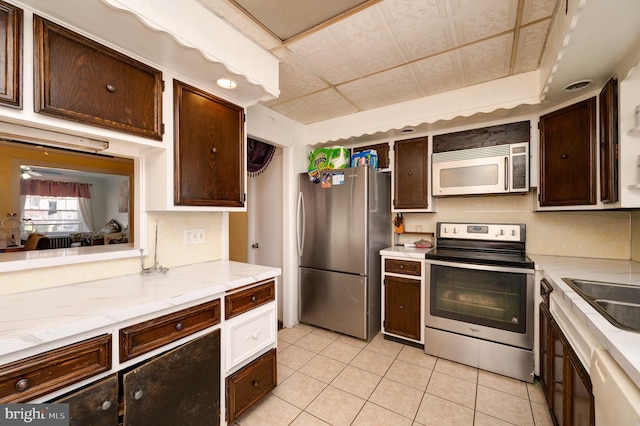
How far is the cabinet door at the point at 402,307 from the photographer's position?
100 inches

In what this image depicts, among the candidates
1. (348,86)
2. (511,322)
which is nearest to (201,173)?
(348,86)

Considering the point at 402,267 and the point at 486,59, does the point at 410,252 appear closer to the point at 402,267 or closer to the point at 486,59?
the point at 402,267

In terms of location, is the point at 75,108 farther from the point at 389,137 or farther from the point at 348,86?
the point at 389,137

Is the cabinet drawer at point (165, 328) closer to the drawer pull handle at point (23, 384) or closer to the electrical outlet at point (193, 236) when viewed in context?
the drawer pull handle at point (23, 384)

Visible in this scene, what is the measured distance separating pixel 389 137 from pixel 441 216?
41.1 inches

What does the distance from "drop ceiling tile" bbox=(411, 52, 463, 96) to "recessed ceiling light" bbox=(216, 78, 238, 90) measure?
1.33 meters

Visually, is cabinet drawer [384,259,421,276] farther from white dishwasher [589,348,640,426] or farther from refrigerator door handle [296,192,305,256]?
white dishwasher [589,348,640,426]

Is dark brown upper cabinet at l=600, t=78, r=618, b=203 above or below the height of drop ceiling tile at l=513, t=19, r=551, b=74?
below

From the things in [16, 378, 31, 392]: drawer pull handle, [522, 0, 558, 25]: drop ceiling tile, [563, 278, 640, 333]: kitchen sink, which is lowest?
[16, 378, 31, 392]: drawer pull handle

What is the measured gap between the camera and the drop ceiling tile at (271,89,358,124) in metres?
2.57

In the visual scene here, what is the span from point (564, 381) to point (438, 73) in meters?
2.13

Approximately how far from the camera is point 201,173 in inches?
68.6

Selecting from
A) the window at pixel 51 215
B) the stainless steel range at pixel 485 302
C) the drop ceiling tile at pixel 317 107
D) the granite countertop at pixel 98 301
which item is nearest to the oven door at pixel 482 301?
the stainless steel range at pixel 485 302

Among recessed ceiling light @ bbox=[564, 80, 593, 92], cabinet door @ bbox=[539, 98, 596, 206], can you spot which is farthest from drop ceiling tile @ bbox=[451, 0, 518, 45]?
cabinet door @ bbox=[539, 98, 596, 206]
